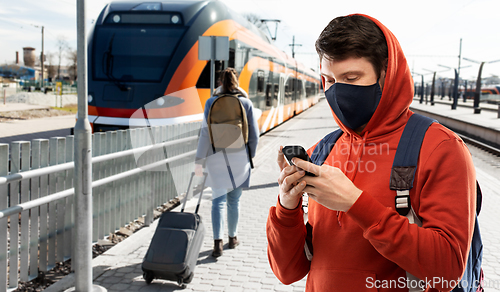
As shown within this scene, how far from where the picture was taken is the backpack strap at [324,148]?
1.58 m

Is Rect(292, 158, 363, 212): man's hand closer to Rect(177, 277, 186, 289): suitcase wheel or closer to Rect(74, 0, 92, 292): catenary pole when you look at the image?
Rect(74, 0, 92, 292): catenary pole

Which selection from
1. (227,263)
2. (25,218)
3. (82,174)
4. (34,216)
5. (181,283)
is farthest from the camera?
(227,263)

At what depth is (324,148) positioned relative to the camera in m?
1.61

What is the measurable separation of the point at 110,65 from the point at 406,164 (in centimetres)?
878

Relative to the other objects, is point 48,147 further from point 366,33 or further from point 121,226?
point 366,33

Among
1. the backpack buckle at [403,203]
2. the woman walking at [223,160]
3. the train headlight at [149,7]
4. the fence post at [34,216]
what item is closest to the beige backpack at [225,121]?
the woman walking at [223,160]

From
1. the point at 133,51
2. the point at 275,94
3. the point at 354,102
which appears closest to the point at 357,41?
the point at 354,102

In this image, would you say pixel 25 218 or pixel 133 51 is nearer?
pixel 25 218

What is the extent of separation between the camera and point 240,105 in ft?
14.9

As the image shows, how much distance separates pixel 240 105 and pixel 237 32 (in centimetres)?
684

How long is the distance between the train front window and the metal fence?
3209 mm

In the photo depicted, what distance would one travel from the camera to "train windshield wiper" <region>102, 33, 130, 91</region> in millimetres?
9172

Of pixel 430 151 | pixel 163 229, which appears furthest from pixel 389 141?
pixel 163 229

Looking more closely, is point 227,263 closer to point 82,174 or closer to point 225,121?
point 225,121
